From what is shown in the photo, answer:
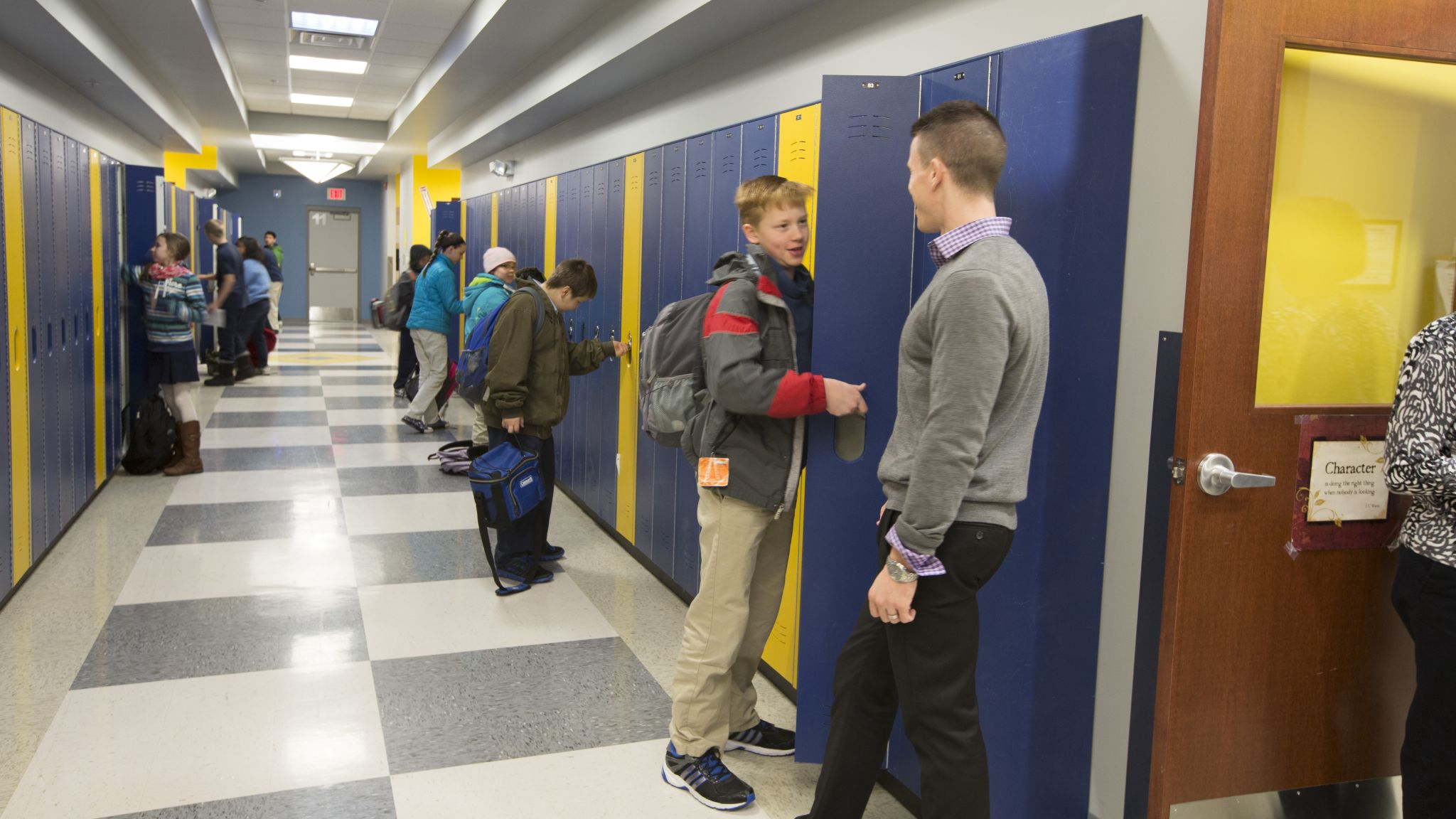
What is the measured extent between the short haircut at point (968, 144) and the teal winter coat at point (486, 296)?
3.09 m

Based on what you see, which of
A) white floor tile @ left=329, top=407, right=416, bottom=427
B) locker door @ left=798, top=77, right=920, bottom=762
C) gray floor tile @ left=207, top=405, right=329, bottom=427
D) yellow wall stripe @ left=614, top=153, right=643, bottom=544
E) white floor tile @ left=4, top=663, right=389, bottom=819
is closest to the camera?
locker door @ left=798, top=77, right=920, bottom=762

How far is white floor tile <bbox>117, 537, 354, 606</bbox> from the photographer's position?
3.98 metres

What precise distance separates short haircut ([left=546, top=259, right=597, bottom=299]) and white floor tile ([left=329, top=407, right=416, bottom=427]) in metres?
4.38

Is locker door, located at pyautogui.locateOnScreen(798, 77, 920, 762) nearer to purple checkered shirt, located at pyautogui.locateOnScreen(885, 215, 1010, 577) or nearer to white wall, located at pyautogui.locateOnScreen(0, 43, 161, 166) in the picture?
purple checkered shirt, located at pyautogui.locateOnScreen(885, 215, 1010, 577)

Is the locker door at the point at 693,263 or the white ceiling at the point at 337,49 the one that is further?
the white ceiling at the point at 337,49

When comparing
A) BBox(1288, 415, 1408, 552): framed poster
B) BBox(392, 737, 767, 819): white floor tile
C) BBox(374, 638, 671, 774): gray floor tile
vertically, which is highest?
BBox(1288, 415, 1408, 552): framed poster

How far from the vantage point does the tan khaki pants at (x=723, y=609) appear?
2.48m

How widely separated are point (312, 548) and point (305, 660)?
54.8 inches

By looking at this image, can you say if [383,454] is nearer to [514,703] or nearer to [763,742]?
[514,703]

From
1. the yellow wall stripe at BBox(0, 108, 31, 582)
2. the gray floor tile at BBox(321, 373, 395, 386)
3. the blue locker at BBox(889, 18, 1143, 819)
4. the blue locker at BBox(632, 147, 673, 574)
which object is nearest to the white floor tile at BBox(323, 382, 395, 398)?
the gray floor tile at BBox(321, 373, 395, 386)

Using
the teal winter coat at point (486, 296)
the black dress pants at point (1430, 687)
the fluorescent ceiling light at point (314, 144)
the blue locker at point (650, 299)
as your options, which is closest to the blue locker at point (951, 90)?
the black dress pants at point (1430, 687)

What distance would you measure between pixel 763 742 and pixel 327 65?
360 inches

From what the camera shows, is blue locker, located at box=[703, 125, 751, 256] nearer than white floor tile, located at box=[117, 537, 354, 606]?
Yes

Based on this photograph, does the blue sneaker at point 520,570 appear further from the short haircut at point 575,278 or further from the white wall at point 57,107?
the white wall at point 57,107
